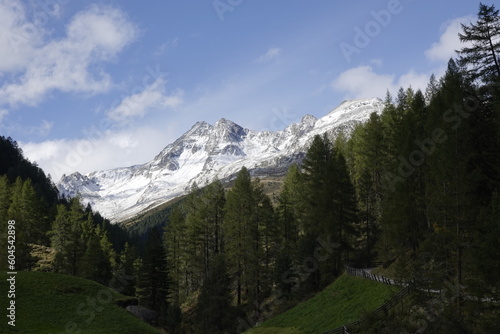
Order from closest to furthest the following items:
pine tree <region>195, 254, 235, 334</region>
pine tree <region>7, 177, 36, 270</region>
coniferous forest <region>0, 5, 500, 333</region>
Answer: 1. coniferous forest <region>0, 5, 500, 333</region>
2. pine tree <region>195, 254, 235, 334</region>
3. pine tree <region>7, 177, 36, 270</region>

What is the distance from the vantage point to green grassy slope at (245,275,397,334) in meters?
31.5

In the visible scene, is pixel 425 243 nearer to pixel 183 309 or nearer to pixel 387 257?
pixel 387 257

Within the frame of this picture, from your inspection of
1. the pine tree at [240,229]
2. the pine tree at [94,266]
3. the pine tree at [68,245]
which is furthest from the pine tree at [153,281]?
the pine tree at [68,245]

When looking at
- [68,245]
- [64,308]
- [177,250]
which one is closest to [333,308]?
[64,308]

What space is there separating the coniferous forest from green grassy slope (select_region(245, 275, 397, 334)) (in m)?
3.29

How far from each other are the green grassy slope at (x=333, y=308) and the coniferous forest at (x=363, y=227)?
329 centimetres

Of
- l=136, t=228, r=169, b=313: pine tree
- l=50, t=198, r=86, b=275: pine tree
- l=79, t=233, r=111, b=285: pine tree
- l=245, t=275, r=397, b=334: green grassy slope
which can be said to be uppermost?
l=50, t=198, r=86, b=275: pine tree

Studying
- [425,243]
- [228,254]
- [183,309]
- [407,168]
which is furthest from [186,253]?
[425,243]

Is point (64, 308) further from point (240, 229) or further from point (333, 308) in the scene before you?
point (333, 308)

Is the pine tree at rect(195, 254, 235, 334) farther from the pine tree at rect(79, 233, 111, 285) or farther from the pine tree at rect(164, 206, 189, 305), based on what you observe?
the pine tree at rect(79, 233, 111, 285)

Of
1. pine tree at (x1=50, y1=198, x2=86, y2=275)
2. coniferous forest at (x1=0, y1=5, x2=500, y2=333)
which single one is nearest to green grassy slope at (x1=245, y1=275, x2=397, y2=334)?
coniferous forest at (x1=0, y1=5, x2=500, y2=333)

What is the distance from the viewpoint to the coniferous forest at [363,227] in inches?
890

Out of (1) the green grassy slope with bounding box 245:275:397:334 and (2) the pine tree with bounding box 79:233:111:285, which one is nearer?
(1) the green grassy slope with bounding box 245:275:397:334

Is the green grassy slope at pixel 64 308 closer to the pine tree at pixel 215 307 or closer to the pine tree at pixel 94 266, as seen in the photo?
the pine tree at pixel 215 307
